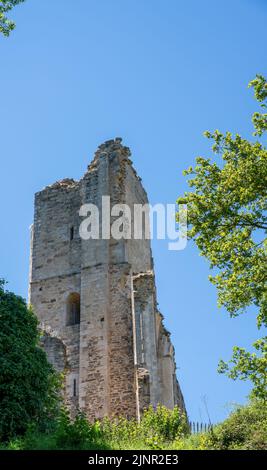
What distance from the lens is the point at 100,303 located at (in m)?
23.7

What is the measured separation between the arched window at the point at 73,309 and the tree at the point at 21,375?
7967mm

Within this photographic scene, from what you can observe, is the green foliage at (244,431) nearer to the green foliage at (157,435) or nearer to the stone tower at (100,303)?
the green foliage at (157,435)

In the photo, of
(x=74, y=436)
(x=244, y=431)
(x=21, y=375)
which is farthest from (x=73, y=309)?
(x=74, y=436)

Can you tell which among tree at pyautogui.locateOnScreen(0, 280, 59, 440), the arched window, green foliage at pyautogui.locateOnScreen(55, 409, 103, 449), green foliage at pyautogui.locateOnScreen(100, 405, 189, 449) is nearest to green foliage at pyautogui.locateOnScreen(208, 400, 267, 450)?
green foliage at pyautogui.locateOnScreen(100, 405, 189, 449)

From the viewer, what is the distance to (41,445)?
12648 millimetres

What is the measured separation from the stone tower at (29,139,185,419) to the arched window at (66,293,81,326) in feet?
0.11

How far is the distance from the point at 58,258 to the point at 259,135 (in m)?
11.4

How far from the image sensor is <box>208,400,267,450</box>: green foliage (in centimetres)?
1480

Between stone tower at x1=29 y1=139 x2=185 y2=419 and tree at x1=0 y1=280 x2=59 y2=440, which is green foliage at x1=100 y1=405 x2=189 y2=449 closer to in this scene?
tree at x1=0 y1=280 x2=59 y2=440

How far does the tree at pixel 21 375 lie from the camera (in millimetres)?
14281

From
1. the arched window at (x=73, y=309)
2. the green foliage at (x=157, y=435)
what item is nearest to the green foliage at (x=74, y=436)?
the green foliage at (x=157, y=435)

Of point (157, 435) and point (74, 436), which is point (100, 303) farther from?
point (74, 436)

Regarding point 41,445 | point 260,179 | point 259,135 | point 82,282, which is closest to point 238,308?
point 260,179

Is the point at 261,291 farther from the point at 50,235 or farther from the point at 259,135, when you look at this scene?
the point at 50,235
